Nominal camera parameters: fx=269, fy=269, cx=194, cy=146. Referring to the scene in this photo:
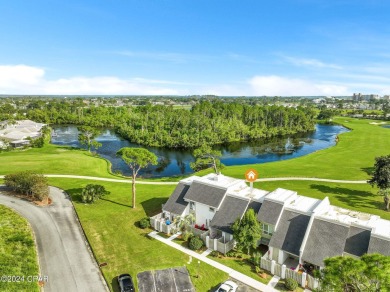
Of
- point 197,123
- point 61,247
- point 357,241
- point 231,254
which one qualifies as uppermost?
point 197,123

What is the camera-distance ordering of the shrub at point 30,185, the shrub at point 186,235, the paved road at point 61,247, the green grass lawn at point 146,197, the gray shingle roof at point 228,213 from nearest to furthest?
the paved road at point 61,247, the green grass lawn at point 146,197, the gray shingle roof at point 228,213, the shrub at point 186,235, the shrub at point 30,185

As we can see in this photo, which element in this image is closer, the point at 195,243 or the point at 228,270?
the point at 228,270

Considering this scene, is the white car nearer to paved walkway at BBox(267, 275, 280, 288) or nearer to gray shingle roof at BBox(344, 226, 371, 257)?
paved walkway at BBox(267, 275, 280, 288)

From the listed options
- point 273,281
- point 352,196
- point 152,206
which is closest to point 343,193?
point 352,196

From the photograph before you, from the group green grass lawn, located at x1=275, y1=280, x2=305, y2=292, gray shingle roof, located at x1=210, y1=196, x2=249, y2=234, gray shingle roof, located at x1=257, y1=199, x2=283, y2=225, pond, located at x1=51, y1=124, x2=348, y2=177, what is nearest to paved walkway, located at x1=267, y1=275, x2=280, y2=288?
green grass lawn, located at x1=275, y1=280, x2=305, y2=292

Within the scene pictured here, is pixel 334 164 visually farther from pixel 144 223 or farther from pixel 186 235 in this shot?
pixel 144 223

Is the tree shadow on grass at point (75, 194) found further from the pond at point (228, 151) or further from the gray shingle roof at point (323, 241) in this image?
the gray shingle roof at point (323, 241)

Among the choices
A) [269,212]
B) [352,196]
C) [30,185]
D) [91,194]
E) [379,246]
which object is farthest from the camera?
[352,196]

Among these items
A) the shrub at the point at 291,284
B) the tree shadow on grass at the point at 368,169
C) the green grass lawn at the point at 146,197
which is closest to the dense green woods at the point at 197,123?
the green grass lawn at the point at 146,197
